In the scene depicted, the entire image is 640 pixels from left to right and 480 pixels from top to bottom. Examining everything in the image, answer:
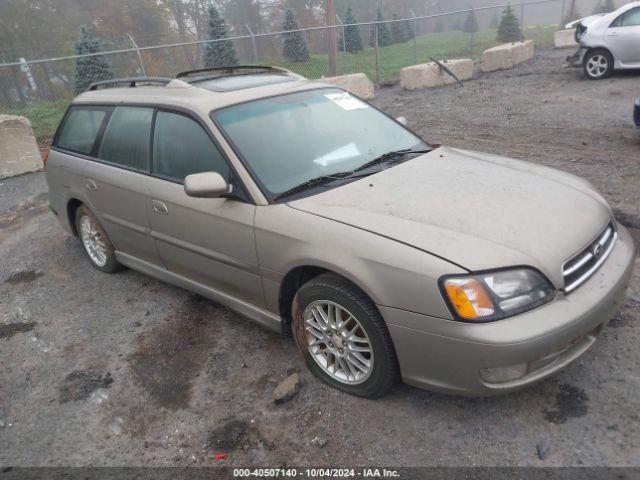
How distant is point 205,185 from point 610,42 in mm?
11373

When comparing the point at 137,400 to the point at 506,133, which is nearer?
the point at 137,400

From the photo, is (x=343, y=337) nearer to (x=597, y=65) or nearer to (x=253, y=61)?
(x=597, y=65)

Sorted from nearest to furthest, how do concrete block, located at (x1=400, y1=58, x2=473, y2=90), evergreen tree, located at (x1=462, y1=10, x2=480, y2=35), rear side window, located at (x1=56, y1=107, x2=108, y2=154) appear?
rear side window, located at (x1=56, y1=107, x2=108, y2=154) < concrete block, located at (x1=400, y1=58, x2=473, y2=90) < evergreen tree, located at (x1=462, y1=10, x2=480, y2=35)

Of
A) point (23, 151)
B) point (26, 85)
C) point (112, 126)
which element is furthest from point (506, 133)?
point (26, 85)

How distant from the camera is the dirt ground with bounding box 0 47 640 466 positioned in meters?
2.46

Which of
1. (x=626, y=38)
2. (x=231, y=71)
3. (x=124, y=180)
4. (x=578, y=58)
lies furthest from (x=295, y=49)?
(x=124, y=180)

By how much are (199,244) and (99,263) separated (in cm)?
196

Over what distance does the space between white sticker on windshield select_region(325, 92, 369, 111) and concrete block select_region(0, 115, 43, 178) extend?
6.92m

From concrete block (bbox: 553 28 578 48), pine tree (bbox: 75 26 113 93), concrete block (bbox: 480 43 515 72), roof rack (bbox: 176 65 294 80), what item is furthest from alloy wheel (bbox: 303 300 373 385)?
concrete block (bbox: 553 28 578 48)

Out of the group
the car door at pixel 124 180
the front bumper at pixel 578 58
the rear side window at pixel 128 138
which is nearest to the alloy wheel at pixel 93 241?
the car door at pixel 124 180

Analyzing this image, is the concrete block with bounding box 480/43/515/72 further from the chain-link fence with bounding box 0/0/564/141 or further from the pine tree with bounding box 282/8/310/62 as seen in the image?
the pine tree with bounding box 282/8/310/62

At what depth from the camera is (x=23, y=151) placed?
8602 mm

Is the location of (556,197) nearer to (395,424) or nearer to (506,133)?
(395,424)

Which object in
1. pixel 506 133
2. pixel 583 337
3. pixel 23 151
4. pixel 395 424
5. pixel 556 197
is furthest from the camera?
pixel 23 151
